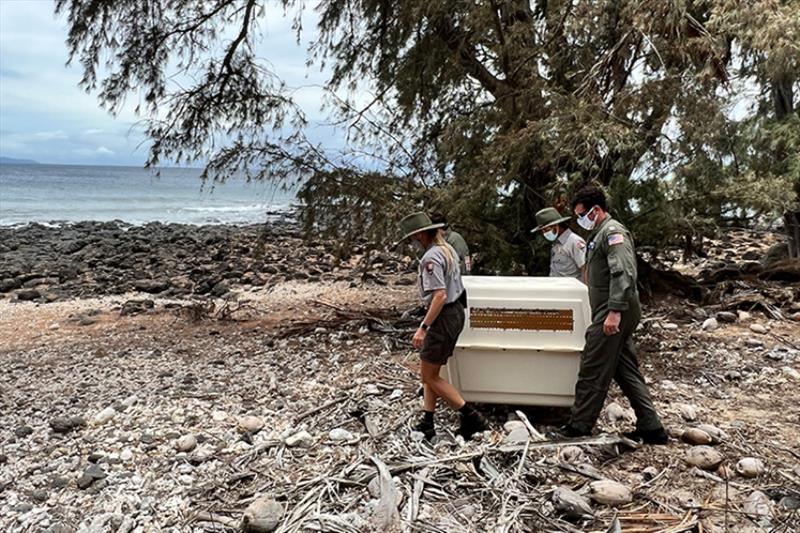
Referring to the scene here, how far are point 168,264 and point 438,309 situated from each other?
13.7 m

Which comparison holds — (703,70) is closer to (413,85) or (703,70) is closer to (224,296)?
(413,85)

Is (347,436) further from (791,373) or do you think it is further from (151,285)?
(151,285)

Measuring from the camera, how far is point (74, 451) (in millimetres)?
4949

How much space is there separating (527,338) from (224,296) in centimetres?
860

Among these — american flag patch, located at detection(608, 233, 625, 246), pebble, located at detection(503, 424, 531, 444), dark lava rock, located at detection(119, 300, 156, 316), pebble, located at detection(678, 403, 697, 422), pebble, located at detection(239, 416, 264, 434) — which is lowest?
dark lava rock, located at detection(119, 300, 156, 316)

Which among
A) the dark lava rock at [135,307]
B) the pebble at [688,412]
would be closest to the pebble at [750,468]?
the pebble at [688,412]

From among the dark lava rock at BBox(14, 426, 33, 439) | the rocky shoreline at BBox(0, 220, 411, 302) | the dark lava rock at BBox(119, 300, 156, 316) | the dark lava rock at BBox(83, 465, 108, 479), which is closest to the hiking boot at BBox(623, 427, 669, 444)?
the dark lava rock at BBox(83, 465, 108, 479)

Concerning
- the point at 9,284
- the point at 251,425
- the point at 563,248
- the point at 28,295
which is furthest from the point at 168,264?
the point at 563,248

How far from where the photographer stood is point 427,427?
4750 mm

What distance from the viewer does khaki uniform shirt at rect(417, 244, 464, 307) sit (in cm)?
443

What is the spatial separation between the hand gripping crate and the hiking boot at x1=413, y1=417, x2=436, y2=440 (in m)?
0.37

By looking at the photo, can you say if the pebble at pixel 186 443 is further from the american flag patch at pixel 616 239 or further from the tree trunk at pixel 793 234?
the tree trunk at pixel 793 234

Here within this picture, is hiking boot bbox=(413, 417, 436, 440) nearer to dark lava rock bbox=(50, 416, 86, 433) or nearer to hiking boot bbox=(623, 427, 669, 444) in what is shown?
hiking boot bbox=(623, 427, 669, 444)

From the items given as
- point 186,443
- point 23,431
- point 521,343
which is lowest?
point 23,431
